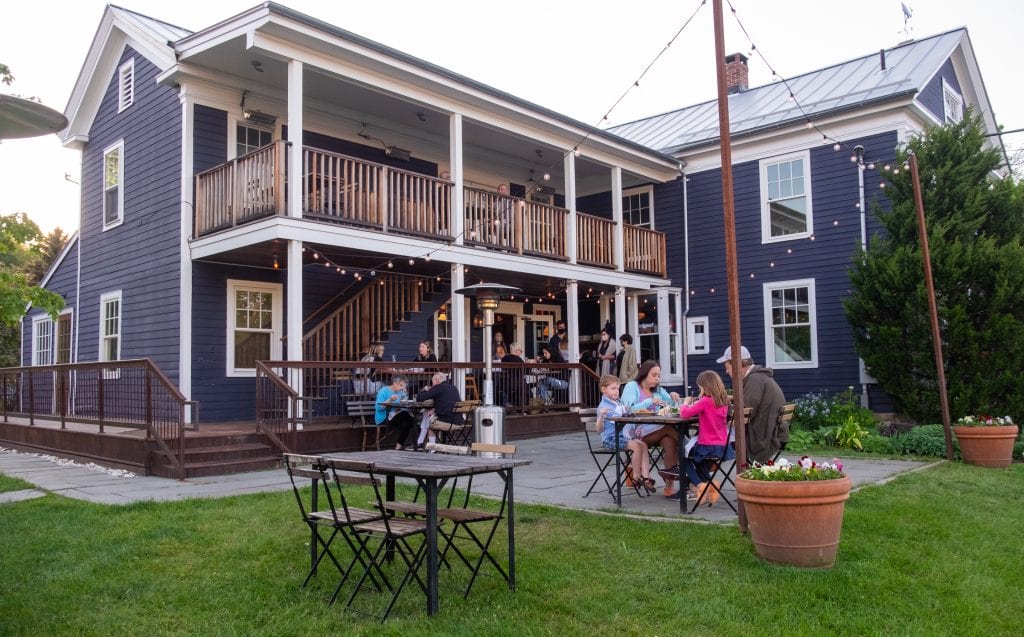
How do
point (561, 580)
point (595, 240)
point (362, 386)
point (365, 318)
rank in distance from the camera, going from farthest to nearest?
point (595, 240) → point (365, 318) → point (362, 386) → point (561, 580)

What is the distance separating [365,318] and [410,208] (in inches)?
82.7

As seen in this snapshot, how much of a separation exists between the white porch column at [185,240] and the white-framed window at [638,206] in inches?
410

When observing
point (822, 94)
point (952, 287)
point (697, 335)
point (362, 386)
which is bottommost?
point (362, 386)

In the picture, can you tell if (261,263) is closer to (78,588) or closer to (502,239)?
(502,239)

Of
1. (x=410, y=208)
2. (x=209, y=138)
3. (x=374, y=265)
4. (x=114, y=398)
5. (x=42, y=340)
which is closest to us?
(x=114, y=398)

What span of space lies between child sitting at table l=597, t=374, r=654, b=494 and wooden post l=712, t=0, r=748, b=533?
192 centimetres

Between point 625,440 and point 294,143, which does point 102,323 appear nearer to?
point 294,143

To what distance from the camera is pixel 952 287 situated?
1212cm

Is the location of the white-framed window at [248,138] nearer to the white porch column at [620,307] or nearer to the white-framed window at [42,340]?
the white-framed window at [42,340]

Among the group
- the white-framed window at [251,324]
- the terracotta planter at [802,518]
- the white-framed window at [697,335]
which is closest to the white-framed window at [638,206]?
the white-framed window at [697,335]

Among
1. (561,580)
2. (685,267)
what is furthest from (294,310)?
(685,267)

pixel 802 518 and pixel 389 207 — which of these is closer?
pixel 802 518

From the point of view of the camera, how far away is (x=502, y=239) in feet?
47.7

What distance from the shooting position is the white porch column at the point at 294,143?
11000 mm
